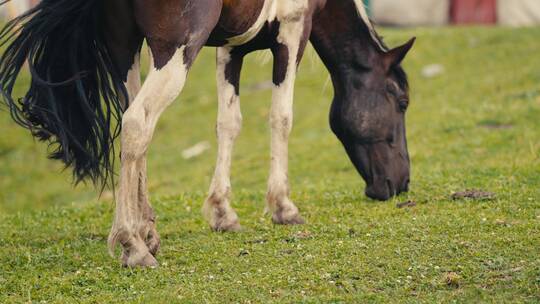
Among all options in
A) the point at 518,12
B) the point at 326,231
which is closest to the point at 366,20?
the point at 326,231

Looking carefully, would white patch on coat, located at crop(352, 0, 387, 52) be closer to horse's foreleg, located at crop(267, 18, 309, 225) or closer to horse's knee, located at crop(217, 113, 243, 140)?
horse's foreleg, located at crop(267, 18, 309, 225)

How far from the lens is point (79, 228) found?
929 centimetres

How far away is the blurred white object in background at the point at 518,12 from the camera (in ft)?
87.9

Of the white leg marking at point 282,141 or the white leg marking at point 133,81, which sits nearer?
the white leg marking at point 133,81

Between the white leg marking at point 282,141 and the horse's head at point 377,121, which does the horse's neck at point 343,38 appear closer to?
the horse's head at point 377,121

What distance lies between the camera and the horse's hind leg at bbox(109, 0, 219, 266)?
6965 mm

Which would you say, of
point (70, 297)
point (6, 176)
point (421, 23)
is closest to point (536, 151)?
point (70, 297)

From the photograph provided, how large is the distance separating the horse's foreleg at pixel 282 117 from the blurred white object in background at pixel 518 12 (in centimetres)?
1948

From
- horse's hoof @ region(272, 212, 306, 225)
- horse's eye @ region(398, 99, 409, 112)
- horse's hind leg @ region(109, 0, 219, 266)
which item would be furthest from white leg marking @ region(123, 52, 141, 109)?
horse's eye @ region(398, 99, 409, 112)

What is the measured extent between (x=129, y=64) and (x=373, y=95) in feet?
9.84

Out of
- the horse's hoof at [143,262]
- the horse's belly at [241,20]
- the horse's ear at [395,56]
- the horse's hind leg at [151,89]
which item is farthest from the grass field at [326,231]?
the horse's belly at [241,20]

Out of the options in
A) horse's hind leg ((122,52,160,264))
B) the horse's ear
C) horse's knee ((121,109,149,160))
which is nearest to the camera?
horse's knee ((121,109,149,160))

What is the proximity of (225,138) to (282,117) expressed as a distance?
1.82 ft

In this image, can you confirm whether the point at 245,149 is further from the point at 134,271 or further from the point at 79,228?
the point at 134,271
